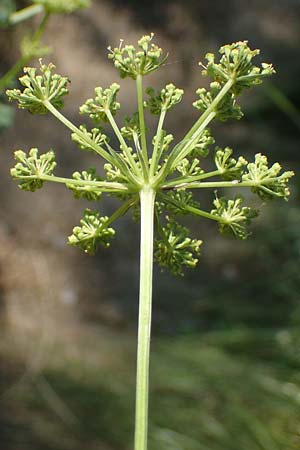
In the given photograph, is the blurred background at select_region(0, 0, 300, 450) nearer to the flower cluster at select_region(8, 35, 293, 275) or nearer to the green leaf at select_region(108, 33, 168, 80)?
the flower cluster at select_region(8, 35, 293, 275)

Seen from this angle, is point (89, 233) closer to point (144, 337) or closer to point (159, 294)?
point (144, 337)

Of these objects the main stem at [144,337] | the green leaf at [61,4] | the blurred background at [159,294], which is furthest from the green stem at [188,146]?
the blurred background at [159,294]

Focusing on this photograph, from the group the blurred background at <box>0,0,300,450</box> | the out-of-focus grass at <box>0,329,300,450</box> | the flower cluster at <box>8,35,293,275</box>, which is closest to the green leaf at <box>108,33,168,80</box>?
the flower cluster at <box>8,35,293,275</box>

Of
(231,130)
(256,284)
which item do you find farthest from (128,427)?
(231,130)

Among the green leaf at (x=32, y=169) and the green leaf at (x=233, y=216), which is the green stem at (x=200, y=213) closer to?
the green leaf at (x=233, y=216)

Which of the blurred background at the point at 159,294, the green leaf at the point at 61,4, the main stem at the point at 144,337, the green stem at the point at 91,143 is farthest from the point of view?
the blurred background at the point at 159,294

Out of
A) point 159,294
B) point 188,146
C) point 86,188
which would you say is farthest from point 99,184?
point 159,294

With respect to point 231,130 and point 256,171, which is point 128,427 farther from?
point 231,130
